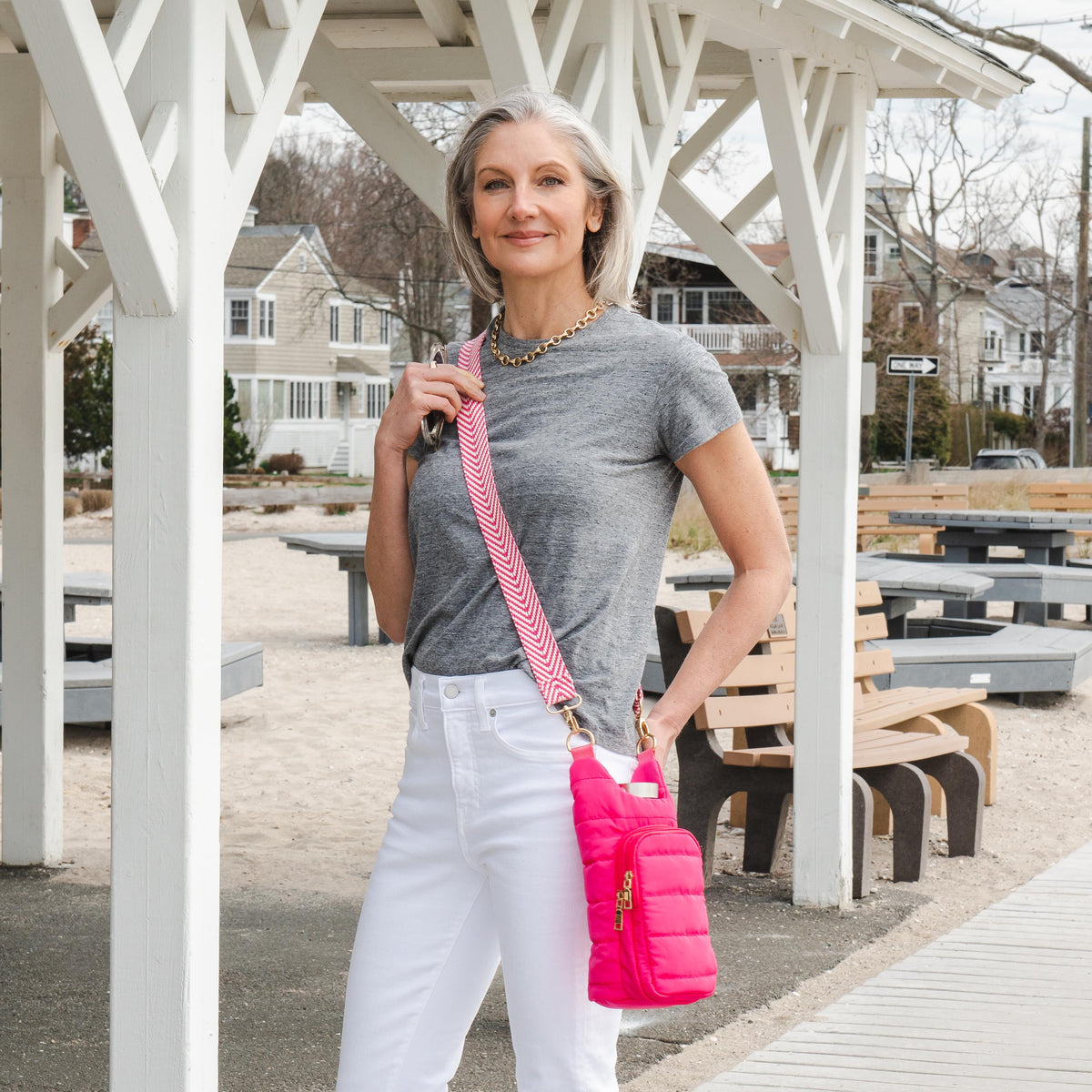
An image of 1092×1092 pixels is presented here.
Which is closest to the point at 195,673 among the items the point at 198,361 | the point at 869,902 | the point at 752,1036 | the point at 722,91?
the point at 198,361

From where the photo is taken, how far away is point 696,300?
55594mm

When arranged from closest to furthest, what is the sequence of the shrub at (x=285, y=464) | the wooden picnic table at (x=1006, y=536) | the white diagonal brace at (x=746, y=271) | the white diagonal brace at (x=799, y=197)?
the white diagonal brace at (x=799, y=197) → the white diagonal brace at (x=746, y=271) → the wooden picnic table at (x=1006, y=536) → the shrub at (x=285, y=464)

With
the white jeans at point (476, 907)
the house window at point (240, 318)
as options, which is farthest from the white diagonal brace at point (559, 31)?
the house window at point (240, 318)

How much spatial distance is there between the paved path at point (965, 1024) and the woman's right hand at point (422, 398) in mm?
2167

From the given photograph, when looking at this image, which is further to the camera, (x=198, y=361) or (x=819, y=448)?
(x=819, y=448)

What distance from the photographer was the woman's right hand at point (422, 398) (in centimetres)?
226

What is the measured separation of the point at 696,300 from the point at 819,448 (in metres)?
50.8

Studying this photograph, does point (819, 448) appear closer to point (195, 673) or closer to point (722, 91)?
point (722, 91)

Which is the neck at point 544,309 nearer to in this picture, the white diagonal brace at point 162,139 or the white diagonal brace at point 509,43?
the white diagonal brace at point 162,139

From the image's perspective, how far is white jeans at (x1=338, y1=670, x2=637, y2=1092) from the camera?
2098 mm

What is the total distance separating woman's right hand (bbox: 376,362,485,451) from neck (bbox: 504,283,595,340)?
0.11 m

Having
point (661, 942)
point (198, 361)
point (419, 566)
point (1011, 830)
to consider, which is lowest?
point (1011, 830)

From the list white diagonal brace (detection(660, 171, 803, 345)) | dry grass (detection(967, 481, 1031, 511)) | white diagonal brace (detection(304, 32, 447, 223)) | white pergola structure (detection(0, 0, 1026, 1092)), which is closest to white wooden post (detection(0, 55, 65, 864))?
white pergola structure (detection(0, 0, 1026, 1092))

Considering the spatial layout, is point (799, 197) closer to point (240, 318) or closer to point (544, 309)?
point (544, 309)
